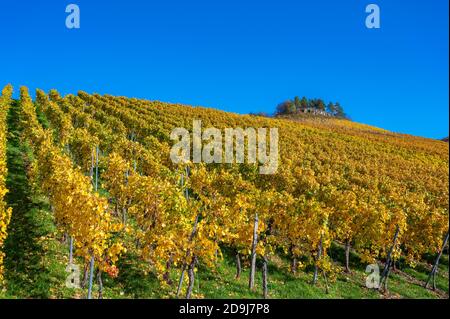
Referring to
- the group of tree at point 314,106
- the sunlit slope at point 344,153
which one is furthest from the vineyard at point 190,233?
the group of tree at point 314,106

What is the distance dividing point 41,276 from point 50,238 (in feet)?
16.1

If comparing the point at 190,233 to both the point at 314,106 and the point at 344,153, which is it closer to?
the point at 344,153

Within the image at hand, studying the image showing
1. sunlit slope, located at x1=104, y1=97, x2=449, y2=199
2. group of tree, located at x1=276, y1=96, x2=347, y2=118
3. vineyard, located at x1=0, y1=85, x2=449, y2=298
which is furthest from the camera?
group of tree, located at x1=276, y1=96, x2=347, y2=118

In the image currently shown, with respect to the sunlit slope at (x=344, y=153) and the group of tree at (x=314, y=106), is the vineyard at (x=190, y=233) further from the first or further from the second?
the group of tree at (x=314, y=106)

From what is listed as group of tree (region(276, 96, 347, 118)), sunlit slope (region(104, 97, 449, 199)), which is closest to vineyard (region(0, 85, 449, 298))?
sunlit slope (region(104, 97, 449, 199))

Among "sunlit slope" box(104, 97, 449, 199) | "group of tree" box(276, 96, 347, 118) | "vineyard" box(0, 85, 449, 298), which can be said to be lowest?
"vineyard" box(0, 85, 449, 298)

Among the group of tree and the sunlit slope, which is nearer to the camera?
the sunlit slope

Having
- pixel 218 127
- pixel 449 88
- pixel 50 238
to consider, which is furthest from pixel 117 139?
pixel 218 127

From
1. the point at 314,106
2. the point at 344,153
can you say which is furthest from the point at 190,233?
the point at 314,106

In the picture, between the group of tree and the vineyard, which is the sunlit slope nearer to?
the vineyard

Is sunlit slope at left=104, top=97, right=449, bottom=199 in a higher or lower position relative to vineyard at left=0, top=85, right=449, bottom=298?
higher
